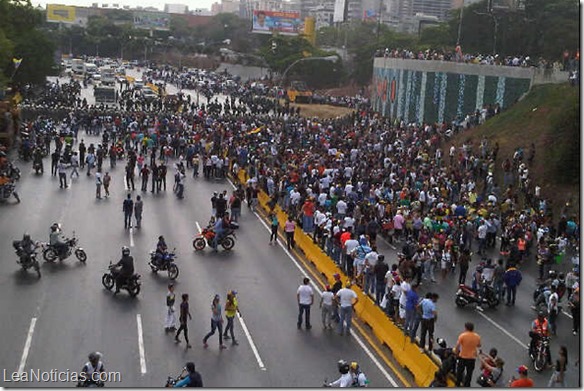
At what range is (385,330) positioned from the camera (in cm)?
1994

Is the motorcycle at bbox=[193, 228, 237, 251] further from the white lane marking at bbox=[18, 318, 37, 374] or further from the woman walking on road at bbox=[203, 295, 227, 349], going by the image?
the woman walking on road at bbox=[203, 295, 227, 349]

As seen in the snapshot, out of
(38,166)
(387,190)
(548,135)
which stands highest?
(548,135)

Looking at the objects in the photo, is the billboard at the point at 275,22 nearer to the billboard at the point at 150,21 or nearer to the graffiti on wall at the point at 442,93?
the billboard at the point at 150,21

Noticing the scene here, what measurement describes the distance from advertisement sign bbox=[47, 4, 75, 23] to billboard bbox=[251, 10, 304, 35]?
193 ft

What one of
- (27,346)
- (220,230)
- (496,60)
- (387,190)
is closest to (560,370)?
(27,346)

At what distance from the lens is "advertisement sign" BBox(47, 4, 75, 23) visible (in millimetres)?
182250

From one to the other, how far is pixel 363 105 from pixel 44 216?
168ft

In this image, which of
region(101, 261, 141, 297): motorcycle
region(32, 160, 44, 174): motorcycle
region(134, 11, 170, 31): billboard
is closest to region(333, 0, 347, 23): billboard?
region(134, 11, 170, 31): billboard

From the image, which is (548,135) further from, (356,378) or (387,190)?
(356,378)

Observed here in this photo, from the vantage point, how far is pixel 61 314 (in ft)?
67.2

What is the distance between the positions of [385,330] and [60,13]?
585 ft

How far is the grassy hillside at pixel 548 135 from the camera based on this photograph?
119ft

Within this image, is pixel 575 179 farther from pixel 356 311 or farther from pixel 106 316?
pixel 106 316

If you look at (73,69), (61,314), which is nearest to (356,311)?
(61,314)
